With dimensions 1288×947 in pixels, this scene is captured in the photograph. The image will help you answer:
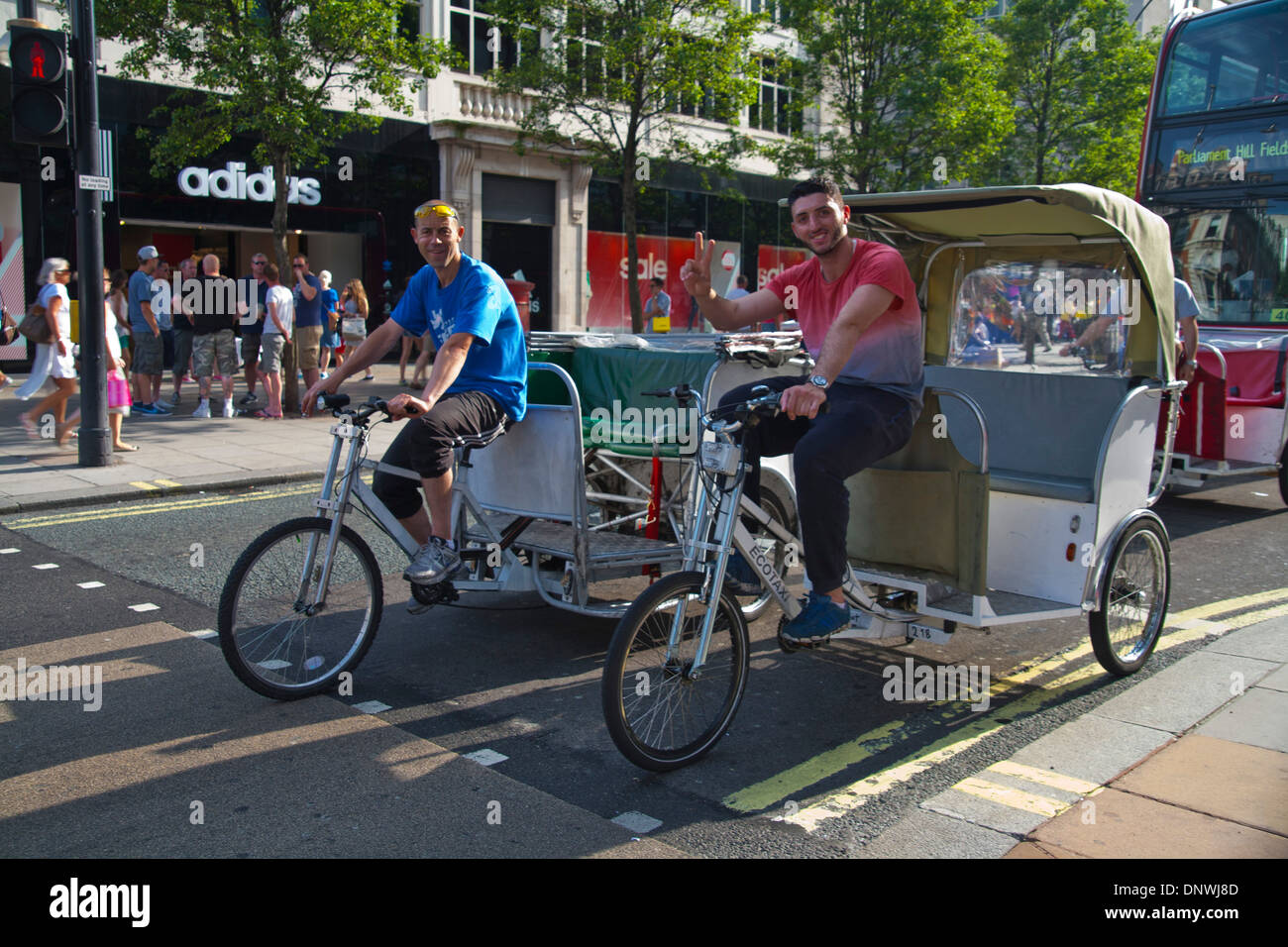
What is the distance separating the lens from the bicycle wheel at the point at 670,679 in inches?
143

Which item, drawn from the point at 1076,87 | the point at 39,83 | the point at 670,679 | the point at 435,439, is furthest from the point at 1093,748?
the point at 1076,87

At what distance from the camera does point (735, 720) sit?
446 cm

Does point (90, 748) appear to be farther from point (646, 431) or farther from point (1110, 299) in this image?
point (1110, 299)

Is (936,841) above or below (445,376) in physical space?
below

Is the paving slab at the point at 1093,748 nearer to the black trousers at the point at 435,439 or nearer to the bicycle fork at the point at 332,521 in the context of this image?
the black trousers at the point at 435,439

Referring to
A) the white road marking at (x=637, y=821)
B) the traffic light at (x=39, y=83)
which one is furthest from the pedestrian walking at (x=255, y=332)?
the white road marking at (x=637, y=821)

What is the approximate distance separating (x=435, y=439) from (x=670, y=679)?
4.91 ft

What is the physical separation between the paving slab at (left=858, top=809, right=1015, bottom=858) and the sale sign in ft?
77.9

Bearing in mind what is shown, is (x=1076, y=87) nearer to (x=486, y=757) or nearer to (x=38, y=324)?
(x=38, y=324)

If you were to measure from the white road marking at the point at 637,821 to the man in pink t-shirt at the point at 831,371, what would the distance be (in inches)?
38.8

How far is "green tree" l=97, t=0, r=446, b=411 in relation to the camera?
13.2 meters

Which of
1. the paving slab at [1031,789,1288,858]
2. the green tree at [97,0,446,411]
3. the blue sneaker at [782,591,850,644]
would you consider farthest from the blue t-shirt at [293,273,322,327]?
the paving slab at [1031,789,1288,858]
